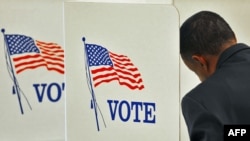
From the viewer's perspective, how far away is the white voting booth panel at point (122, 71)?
180cm

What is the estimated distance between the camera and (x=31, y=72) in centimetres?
181

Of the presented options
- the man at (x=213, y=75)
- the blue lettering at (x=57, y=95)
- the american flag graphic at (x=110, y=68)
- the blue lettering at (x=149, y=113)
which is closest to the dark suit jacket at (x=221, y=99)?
the man at (x=213, y=75)

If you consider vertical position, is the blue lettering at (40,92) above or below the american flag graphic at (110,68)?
below

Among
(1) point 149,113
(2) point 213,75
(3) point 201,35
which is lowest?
(1) point 149,113

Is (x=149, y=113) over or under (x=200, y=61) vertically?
under

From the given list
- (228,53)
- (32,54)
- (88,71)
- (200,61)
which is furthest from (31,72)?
(228,53)

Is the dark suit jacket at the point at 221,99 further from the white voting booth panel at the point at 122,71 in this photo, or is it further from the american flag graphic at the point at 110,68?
the american flag graphic at the point at 110,68

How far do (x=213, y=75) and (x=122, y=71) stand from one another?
0.40 m

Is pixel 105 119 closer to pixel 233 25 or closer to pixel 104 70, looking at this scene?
pixel 104 70

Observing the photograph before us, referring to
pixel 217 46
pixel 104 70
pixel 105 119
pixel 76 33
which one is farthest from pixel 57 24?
pixel 217 46

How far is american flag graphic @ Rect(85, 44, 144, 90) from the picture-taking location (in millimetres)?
1826

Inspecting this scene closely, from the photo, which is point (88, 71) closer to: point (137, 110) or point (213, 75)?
point (137, 110)

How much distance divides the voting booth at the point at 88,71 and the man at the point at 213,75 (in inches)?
2.6

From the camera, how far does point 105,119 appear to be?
183 cm
